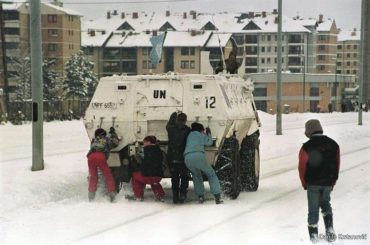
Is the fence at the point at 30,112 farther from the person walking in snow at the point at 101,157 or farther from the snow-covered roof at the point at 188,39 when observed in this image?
the snow-covered roof at the point at 188,39

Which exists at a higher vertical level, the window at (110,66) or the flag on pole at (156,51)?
the window at (110,66)

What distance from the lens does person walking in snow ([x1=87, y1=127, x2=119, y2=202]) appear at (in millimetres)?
13109

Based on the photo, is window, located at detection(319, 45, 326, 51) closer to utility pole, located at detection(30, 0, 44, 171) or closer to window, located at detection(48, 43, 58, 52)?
window, located at detection(48, 43, 58, 52)

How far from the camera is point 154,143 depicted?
43.0 ft

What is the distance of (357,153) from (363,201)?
1171 cm

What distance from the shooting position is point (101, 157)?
43.2 ft

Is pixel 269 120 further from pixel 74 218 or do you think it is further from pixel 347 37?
pixel 347 37

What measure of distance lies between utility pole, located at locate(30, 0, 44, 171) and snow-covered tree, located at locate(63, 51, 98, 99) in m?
56.9

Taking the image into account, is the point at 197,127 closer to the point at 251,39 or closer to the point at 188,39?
the point at 188,39

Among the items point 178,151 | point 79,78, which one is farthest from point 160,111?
point 79,78

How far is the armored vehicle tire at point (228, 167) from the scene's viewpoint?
1373 centimetres

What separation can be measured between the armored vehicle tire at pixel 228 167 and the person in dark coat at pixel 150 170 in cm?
116

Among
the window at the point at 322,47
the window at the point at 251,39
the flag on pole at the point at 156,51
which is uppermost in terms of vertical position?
the window at the point at 251,39

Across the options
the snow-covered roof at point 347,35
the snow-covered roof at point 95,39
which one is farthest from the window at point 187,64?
the snow-covered roof at point 347,35
